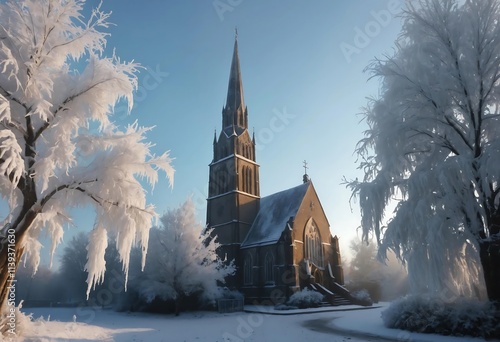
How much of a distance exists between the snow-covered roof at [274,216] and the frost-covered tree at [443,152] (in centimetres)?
2270

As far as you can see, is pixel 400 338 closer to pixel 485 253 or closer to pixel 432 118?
pixel 485 253

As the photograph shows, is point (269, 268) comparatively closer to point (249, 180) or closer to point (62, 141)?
point (249, 180)

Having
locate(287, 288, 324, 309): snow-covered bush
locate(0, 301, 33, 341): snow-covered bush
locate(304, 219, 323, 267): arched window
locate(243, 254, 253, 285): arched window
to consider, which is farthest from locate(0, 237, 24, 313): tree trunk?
locate(304, 219, 323, 267): arched window

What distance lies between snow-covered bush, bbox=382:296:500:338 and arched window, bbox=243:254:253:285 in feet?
78.6

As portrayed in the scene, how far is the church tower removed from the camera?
39188 mm

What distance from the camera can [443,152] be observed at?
1302cm

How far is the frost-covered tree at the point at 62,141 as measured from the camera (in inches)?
262

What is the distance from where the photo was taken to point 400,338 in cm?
1127

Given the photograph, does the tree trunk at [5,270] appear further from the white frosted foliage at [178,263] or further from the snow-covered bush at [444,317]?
the white frosted foliage at [178,263]

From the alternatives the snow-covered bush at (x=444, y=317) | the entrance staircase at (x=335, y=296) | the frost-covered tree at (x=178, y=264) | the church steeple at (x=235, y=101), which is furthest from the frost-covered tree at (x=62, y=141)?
the church steeple at (x=235, y=101)

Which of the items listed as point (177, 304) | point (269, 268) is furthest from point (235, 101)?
point (177, 304)

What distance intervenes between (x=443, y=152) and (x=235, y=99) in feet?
120

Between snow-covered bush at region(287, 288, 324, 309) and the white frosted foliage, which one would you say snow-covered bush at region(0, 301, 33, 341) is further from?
snow-covered bush at region(287, 288, 324, 309)

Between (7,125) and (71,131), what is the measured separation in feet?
4.13
